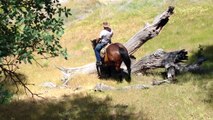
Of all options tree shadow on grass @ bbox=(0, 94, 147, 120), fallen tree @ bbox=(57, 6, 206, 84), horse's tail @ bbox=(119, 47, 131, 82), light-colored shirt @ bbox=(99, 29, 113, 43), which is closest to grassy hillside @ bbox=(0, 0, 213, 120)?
tree shadow on grass @ bbox=(0, 94, 147, 120)

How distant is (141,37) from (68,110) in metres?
8.25

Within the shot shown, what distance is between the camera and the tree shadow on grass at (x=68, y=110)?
→ 15.0 m

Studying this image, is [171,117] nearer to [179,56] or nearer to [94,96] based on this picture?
[94,96]

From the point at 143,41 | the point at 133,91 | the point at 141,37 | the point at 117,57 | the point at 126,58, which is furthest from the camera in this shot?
the point at 143,41

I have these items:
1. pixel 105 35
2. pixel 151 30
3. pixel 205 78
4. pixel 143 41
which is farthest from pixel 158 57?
pixel 105 35

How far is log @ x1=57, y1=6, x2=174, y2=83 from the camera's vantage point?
21.6m

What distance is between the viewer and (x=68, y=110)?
53.0 feet

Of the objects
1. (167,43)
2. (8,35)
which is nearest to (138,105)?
(8,35)

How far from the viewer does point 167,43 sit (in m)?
30.5

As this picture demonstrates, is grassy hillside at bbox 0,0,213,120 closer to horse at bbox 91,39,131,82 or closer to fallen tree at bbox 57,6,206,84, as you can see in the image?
fallen tree at bbox 57,6,206,84

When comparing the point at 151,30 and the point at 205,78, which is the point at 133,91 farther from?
the point at 151,30

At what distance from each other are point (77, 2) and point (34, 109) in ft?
129

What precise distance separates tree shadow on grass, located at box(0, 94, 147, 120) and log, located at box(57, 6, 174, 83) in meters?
5.05

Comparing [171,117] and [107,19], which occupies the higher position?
[107,19]
